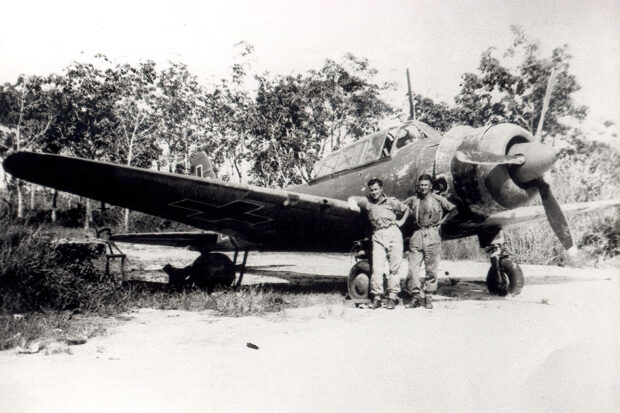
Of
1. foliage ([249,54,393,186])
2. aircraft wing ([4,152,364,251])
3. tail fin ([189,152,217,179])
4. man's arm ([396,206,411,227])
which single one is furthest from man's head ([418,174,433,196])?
foliage ([249,54,393,186])

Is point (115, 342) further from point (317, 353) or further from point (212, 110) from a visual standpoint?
point (212, 110)

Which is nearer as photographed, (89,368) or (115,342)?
(89,368)

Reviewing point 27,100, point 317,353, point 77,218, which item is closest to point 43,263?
point 317,353

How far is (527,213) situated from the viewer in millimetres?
7332

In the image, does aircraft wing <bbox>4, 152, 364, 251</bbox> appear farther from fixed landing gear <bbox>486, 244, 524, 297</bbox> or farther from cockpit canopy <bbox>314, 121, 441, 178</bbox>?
fixed landing gear <bbox>486, 244, 524, 297</bbox>

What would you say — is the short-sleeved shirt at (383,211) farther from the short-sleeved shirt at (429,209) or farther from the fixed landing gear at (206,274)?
the fixed landing gear at (206,274)

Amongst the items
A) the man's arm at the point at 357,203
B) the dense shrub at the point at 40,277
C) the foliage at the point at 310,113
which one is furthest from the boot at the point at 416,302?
the foliage at the point at 310,113

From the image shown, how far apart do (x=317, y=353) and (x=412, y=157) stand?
12.7ft

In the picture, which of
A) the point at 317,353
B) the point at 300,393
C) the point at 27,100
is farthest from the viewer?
the point at 27,100

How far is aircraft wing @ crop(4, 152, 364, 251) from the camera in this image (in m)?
4.47

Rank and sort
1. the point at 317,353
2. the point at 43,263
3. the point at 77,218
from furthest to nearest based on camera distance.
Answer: the point at 77,218 < the point at 43,263 < the point at 317,353

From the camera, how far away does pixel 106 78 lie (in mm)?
26969

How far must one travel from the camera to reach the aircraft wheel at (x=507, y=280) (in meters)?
6.45

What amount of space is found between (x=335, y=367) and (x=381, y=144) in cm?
454
